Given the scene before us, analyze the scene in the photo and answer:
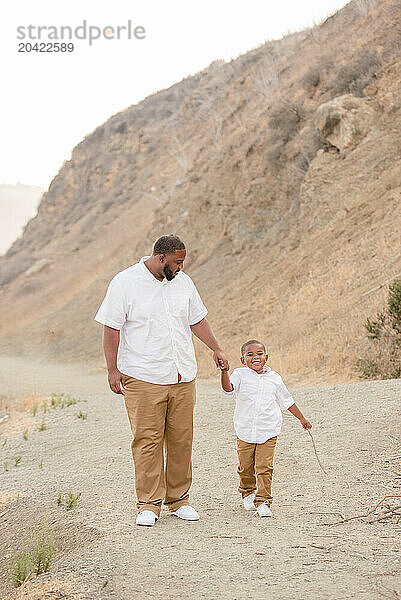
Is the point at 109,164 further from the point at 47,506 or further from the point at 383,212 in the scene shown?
the point at 47,506

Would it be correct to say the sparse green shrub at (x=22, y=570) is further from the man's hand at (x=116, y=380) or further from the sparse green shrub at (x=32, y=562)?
the man's hand at (x=116, y=380)

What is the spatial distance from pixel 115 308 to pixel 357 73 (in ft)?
60.3

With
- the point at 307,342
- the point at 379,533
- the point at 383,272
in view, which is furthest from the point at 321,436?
the point at 383,272

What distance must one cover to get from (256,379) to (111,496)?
169cm

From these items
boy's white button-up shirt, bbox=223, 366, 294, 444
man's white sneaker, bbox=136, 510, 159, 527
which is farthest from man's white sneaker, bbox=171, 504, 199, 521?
boy's white button-up shirt, bbox=223, 366, 294, 444

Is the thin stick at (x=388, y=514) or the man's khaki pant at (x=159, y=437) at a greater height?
the man's khaki pant at (x=159, y=437)

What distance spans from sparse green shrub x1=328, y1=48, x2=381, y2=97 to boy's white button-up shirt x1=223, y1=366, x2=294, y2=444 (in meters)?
17.4

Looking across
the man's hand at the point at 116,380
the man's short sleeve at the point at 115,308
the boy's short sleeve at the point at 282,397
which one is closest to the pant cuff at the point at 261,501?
the boy's short sleeve at the point at 282,397

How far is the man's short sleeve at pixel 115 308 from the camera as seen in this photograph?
4.86m

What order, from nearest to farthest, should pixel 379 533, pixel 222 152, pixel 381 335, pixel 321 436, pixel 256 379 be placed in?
pixel 379 533 < pixel 256 379 < pixel 321 436 < pixel 381 335 < pixel 222 152

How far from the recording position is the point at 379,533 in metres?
4.38

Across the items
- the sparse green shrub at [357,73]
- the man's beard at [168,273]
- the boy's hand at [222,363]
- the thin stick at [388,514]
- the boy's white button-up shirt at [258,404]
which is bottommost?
the thin stick at [388,514]

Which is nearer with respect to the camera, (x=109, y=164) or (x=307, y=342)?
(x=307, y=342)

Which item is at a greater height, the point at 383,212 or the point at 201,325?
the point at 383,212
